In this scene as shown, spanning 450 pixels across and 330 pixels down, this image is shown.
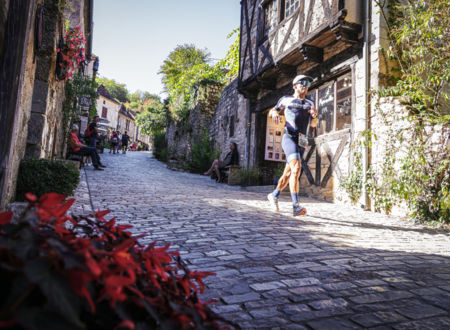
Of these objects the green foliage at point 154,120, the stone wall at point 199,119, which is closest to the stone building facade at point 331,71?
the stone wall at point 199,119

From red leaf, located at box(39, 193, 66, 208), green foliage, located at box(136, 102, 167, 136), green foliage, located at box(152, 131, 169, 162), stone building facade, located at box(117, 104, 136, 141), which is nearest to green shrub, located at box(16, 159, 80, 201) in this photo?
red leaf, located at box(39, 193, 66, 208)

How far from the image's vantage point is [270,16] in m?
9.86

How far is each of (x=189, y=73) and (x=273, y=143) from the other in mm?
12912

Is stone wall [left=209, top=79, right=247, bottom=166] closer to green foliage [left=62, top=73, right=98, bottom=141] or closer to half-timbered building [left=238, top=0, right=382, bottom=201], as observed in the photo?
half-timbered building [left=238, top=0, right=382, bottom=201]

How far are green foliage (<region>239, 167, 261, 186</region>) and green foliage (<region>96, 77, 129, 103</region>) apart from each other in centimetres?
5546

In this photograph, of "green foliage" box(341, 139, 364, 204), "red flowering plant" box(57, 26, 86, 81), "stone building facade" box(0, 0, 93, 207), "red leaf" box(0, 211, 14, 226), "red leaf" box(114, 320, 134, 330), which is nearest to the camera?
"red leaf" box(114, 320, 134, 330)

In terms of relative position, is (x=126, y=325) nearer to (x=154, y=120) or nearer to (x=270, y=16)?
(x=270, y=16)

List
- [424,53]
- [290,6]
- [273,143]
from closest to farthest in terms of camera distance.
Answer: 1. [424,53]
2. [290,6]
3. [273,143]

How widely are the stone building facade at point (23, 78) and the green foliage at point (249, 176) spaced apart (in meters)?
6.86

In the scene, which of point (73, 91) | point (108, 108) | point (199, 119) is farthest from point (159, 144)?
point (108, 108)

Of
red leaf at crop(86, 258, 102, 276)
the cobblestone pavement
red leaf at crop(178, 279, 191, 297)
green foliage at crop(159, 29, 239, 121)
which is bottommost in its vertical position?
the cobblestone pavement

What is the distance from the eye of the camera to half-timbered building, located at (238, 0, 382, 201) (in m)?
6.23

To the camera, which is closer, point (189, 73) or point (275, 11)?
point (275, 11)

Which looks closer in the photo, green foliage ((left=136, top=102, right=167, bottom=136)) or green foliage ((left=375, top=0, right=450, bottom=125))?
green foliage ((left=375, top=0, right=450, bottom=125))
